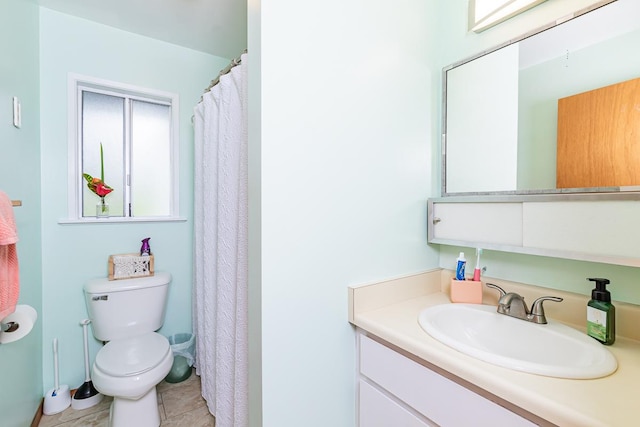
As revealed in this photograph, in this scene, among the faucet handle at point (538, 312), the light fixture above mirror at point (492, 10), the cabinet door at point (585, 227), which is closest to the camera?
the cabinet door at point (585, 227)

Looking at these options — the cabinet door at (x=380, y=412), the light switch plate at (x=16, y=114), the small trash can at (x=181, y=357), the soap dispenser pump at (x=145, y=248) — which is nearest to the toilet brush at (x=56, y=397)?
the small trash can at (x=181, y=357)

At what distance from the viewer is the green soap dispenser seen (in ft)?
2.48

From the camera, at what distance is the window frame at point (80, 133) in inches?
68.1

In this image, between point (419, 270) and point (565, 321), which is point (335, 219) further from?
point (565, 321)

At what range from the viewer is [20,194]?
136cm

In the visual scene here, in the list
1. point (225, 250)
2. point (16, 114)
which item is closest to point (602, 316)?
point (225, 250)

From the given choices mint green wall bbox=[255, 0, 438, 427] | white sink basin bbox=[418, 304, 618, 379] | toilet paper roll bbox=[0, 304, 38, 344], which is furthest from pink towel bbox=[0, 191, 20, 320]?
white sink basin bbox=[418, 304, 618, 379]

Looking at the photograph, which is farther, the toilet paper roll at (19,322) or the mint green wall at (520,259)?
the toilet paper roll at (19,322)

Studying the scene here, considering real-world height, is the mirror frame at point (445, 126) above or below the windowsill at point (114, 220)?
above

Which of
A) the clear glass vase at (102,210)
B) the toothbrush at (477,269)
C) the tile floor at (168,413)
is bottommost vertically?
the tile floor at (168,413)

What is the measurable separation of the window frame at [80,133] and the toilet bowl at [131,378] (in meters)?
0.85

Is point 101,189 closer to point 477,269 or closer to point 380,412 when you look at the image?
point 380,412

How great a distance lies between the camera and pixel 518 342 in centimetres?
91

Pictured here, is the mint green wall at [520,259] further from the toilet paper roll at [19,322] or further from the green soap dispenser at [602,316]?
the toilet paper roll at [19,322]
